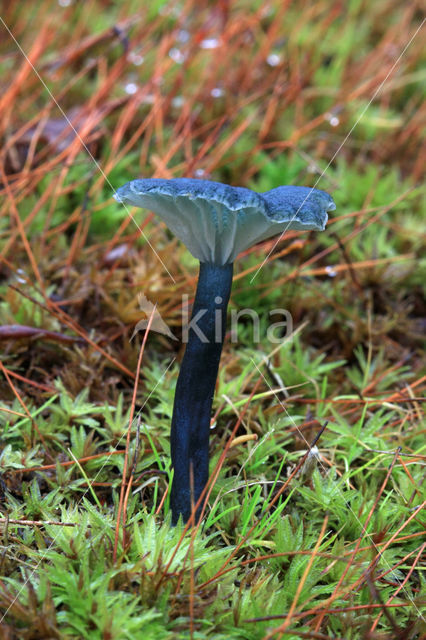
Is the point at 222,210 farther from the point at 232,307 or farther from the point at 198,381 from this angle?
the point at 232,307

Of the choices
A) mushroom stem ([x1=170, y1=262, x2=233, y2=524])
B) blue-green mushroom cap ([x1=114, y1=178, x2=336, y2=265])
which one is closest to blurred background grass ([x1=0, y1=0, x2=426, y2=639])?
mushroom stem ([x1=170, y1=262, x2=233, y2=524])

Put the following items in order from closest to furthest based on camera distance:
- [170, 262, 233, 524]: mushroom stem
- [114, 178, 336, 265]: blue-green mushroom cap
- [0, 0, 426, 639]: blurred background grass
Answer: [114, 178, 336, 265]: blue-green mushroom cap < [0, 0, 426, 639]: blurred background grass < [170, 262, 233, 524]: mushroom stem

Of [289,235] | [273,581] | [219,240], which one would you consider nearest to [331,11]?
[289,235]

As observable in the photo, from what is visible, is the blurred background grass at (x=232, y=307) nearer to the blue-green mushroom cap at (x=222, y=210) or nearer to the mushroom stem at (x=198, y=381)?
the mushroom stem at (x=198, y=381)

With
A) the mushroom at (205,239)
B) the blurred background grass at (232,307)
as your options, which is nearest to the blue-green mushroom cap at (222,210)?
the mushroom at (205,239)

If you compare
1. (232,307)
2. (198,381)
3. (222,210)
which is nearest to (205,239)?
(222,210)

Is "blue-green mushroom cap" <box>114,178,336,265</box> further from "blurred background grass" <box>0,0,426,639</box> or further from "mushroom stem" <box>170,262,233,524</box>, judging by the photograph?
"blurred background grass" <box>0,0,426,639</box>

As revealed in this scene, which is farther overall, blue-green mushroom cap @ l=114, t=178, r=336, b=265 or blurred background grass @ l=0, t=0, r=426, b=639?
blurred background grass @ l=0, t=0, r=426, b=639
